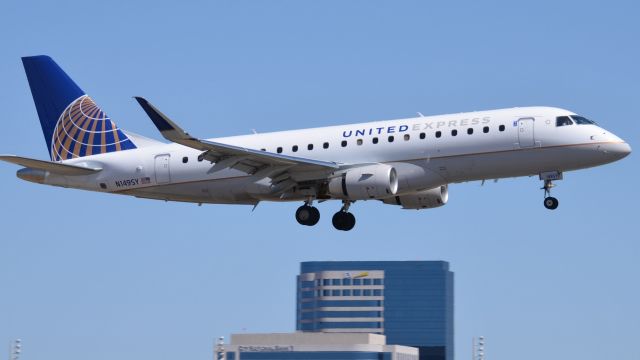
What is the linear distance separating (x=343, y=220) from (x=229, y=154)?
734 centimetres

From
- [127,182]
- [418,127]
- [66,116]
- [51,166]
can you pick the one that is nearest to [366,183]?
[418,127]

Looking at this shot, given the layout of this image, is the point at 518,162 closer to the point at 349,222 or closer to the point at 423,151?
the point at 423,151

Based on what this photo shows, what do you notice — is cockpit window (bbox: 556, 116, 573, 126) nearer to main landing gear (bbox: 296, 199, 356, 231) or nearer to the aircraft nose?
the aircraft nose

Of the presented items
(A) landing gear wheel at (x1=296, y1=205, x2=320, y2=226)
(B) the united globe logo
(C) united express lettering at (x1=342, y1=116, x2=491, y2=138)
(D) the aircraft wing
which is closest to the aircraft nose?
(C) united express lettering at (x1=342, y1=116, x2=491, y2=138)

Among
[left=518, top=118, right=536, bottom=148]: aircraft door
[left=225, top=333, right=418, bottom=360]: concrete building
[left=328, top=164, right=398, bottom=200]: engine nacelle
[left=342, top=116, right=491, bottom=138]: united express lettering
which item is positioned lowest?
[left=225, top=333, right=418, bottom=360]: concrete building

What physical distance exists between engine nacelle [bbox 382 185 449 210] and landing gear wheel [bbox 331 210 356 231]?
2064mm

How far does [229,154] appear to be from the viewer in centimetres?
5056

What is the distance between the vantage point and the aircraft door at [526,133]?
49344mm

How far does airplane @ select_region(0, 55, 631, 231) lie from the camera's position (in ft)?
162

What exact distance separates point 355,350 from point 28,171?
72277 millimetres

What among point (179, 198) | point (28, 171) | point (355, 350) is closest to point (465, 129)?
point (179, 198)

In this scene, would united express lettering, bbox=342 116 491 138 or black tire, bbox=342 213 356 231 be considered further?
black tire, bbox=342 213 356 231

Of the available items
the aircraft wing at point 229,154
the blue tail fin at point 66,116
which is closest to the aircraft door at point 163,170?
the blue tail fin at point 66,116

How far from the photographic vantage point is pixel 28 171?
56.5m
